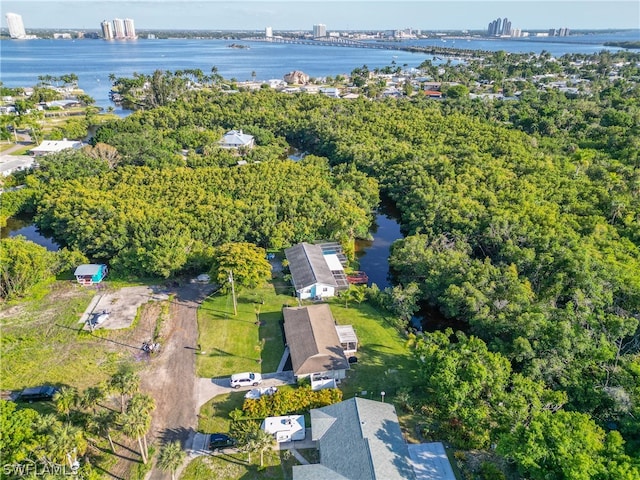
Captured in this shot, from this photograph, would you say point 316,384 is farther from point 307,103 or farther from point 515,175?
point 307,103

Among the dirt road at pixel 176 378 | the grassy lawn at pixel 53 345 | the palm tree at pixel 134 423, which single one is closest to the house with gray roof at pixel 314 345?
the dirt road at pixel 176 378

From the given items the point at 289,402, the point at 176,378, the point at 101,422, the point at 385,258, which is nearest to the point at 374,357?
the point at 289,402

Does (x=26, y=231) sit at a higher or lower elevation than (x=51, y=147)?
lower

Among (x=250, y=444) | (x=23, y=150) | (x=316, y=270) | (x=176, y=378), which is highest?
(x=316, y=270)

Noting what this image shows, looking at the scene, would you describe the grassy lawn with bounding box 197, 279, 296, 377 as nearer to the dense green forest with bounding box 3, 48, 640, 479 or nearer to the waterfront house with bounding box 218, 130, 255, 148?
the dense green forest with bounding box 3, 48, 640, 479

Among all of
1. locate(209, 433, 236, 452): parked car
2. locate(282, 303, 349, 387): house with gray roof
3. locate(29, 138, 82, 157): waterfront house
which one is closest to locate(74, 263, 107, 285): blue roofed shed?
locate(282, 303, 349, 387): house with gray roof

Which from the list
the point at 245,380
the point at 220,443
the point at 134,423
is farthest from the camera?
the point at 245,380

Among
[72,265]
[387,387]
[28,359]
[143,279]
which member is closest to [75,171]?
[72,265]

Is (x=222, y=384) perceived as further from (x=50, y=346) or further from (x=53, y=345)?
(x=50, y=346)
